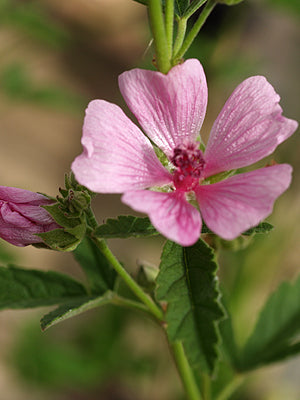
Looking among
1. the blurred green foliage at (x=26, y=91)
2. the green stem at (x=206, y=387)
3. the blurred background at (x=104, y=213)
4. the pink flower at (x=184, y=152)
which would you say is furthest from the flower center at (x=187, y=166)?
the blurred green foliage at (x=26, y=91)

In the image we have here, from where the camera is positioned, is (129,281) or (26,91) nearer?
(129,281)

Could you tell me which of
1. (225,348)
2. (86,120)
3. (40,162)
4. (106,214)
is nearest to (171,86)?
(86,120)

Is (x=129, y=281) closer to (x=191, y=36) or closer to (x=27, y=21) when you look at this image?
(x=191, y=36)

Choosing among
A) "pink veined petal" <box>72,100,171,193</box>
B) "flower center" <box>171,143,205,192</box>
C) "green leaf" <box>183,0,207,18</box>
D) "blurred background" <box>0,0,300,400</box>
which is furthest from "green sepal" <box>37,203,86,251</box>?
"blurred background" <box>0,0,300,400</box>

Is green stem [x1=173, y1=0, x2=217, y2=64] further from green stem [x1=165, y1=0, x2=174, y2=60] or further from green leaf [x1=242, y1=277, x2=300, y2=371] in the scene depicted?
green leaf [x1=242, y1=277, x2=300, y2=371]

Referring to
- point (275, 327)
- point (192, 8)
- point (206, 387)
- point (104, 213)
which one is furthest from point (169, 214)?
point (104, 213)

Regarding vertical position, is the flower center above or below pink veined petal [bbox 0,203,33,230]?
above

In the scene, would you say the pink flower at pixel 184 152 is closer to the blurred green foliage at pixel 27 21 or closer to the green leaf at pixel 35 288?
the green leaf at pixel 35 288
